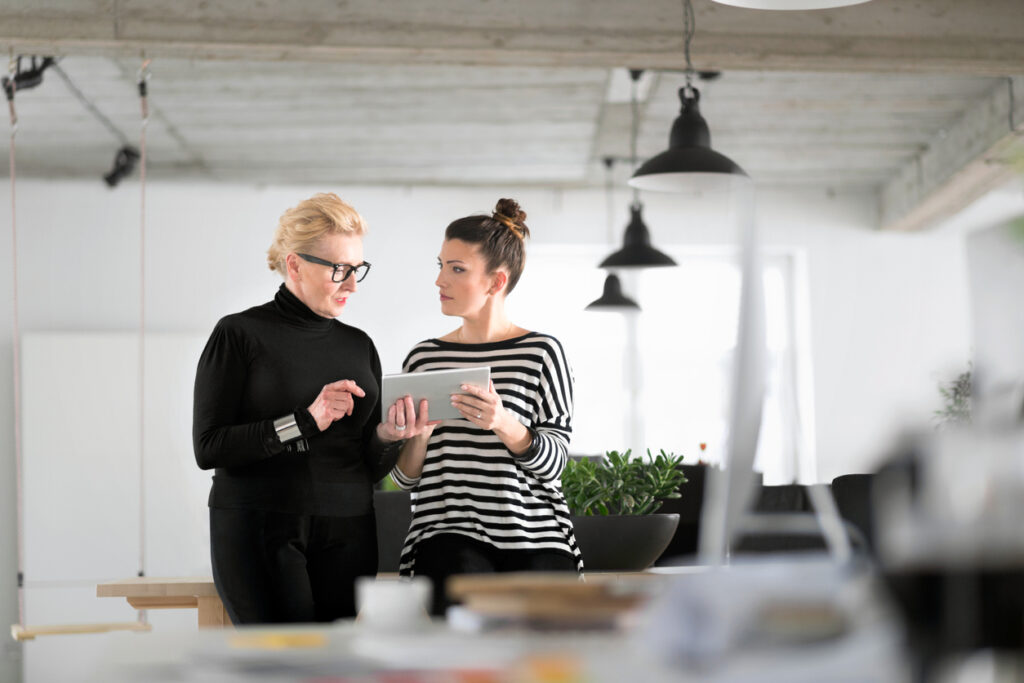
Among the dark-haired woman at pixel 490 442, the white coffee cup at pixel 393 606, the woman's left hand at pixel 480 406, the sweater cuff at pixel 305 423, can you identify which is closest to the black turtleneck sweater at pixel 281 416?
the sweater cuff at pixel 305 423

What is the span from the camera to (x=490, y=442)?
2.13 metres

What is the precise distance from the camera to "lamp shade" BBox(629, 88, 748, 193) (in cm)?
358

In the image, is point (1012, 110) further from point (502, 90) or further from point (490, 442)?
point (490, 442)

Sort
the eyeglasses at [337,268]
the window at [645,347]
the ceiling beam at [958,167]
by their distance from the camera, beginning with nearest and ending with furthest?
the eyeglasses at [337,268], the ceiling beam at [958,167], the window at [645,347]

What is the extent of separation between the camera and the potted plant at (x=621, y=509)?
8.11 ft

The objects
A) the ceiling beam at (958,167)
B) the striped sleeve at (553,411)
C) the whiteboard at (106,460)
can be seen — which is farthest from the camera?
the whiteboard at (106,460)

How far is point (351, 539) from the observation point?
2.11m

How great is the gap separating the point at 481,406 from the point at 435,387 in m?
0.10

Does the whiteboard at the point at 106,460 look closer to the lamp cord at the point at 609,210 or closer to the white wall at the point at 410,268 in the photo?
the white wall at the point at 410,268

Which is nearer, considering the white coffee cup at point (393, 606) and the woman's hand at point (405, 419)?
the white coffee cup at point (393, 606)

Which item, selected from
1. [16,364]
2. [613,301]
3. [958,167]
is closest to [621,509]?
[613,301]

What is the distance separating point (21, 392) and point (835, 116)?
5.70 meters

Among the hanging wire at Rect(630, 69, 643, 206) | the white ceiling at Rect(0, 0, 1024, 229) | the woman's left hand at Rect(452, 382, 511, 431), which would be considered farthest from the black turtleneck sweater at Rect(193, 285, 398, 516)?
the hanging wire at Rect(630, 69, 643, 206)

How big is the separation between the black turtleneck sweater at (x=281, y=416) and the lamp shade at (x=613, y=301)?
411 centimetres
